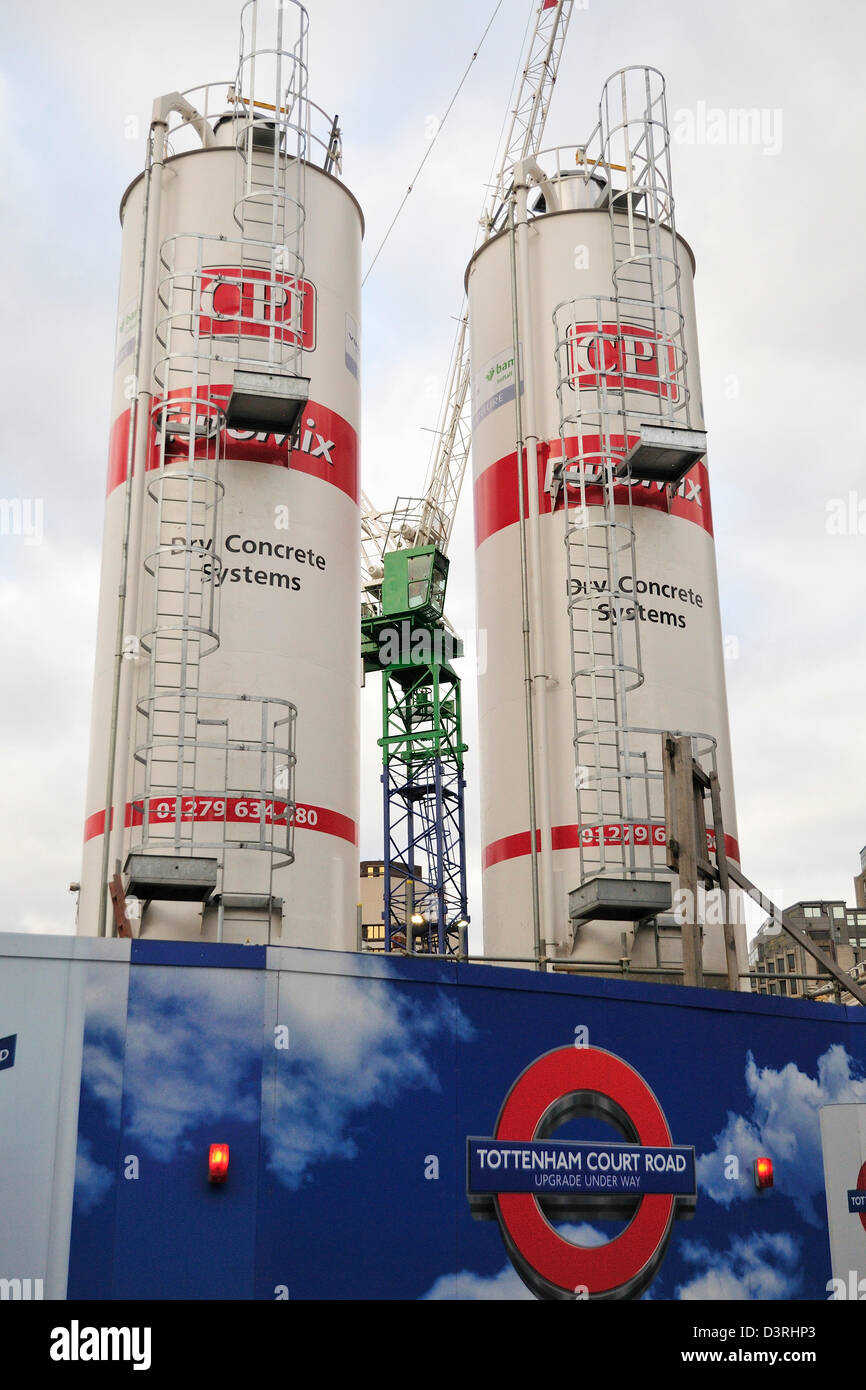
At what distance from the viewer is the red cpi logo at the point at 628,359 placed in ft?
75.9

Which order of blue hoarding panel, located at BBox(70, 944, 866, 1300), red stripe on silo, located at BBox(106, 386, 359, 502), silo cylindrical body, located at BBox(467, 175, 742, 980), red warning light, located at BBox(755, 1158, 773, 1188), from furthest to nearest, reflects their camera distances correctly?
silo cylindrical body, located at BBox(467, 175, 742, 980) → red stripe on silo, located at BBox(106, 386, 359, 502) → red warning light, located at BBox(755, 1158, 773, 1188) → blue hoarding panel, located at BBox(70, 944, 866, 1300)

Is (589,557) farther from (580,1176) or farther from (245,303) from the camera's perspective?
(580,1176)

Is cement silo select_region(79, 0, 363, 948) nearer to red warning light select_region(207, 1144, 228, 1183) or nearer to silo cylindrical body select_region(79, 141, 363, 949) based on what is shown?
silo cylindrical body select_region(79, 141, 363, 949)

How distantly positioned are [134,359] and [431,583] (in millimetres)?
31473

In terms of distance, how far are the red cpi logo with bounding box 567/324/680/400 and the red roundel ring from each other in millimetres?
11729

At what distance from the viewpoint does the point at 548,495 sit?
2342cm

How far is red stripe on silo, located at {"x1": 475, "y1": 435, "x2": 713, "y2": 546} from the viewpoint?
2320 cm

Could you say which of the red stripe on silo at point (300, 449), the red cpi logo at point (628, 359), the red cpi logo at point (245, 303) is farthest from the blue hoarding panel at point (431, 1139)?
the red cpi logo at point (628, 359)

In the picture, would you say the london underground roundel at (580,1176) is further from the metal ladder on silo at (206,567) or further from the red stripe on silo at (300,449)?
the red stripe on silo at (300,449)

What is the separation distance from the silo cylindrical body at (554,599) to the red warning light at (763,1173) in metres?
4.07

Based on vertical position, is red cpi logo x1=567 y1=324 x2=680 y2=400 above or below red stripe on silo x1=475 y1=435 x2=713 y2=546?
above

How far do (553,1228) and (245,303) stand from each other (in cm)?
1416

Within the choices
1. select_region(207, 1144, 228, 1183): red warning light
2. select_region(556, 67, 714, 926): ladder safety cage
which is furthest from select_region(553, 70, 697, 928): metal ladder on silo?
select_region(207, 1144, 228, 1183): red warning light

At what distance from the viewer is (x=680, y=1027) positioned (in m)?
17.0
